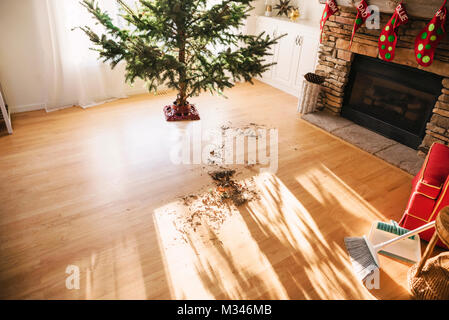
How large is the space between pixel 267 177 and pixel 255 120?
1150 mm

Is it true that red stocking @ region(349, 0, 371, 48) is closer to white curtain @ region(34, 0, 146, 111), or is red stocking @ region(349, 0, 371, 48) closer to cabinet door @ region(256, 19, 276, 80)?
cabinet door @ region(256, 19, 276, 80)

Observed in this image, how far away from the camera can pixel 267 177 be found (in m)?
2.65

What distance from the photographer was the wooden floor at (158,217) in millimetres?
1718

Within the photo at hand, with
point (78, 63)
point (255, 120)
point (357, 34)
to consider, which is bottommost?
point (255, 120)

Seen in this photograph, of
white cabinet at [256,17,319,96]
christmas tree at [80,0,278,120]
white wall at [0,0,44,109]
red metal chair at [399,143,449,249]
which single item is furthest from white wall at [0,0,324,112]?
red metal chair at [399,143,449,249]

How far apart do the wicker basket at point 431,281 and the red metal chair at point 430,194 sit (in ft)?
0.92

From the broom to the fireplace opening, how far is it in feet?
5.38

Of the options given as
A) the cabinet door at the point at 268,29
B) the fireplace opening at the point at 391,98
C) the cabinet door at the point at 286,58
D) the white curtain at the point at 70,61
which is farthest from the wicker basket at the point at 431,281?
the white curtain at the point at 70,61

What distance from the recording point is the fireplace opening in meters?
2.92

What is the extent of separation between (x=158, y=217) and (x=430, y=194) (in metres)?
1.80

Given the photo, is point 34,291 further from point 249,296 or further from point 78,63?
point 78,63

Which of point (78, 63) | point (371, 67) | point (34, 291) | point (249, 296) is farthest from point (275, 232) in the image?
point (78, 63)
